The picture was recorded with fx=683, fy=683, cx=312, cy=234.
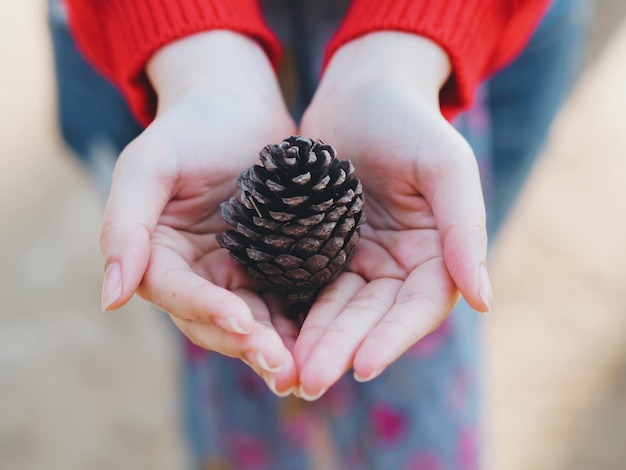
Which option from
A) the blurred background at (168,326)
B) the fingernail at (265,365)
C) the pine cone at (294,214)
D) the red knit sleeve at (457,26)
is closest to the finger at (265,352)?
the fingernail at (265,365)

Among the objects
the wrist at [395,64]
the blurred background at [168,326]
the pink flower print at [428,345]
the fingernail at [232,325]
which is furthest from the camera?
the blurred background at [168,326]

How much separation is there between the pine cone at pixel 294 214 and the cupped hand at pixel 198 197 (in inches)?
1.9

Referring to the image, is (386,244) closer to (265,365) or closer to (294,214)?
(294,214)

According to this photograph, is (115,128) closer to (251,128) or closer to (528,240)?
(251,128)

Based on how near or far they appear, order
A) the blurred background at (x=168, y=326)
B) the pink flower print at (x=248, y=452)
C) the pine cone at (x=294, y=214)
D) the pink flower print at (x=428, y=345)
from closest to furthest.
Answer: the pine cone at (x=294, y=214)
the pink flower print at (x=428, y=345)
the pink flower print at (x=248, y=452)
the blurred background at (x=168, y=326)

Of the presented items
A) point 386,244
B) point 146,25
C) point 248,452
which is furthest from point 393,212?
point 248,452

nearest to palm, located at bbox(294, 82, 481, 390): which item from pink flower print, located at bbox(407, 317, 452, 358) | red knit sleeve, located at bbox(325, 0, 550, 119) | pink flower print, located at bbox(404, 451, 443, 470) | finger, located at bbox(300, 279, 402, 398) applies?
finger, located at bbox(300, 279, 402, 398)

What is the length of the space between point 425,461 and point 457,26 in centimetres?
67

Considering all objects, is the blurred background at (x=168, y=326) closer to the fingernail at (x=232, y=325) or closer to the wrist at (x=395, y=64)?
the wrist at (x=395, y=64)

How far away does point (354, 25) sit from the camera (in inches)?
36.9

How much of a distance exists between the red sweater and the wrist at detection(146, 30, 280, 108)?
14mm

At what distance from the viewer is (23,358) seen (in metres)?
1.64

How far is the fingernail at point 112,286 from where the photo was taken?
0.67 m

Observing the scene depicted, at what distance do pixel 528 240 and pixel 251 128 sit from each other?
1.25 metres
